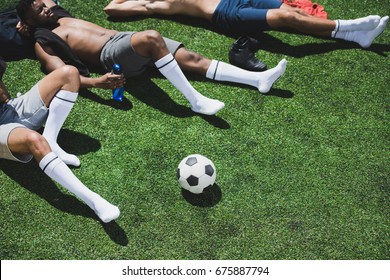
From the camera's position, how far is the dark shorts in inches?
265

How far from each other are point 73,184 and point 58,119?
813 mm

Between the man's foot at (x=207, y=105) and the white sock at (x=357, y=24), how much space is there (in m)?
1.95

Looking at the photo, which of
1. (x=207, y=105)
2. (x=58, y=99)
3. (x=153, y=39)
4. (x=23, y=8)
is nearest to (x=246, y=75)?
(x=207, y=105)

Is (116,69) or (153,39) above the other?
(153,39)

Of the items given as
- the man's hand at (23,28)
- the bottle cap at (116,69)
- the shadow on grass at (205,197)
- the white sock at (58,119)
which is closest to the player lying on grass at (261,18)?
the man's hand at (23,28)

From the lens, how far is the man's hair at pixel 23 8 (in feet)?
19.9

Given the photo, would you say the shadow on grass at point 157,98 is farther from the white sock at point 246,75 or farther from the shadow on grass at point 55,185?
the shadow on grass at point 55,185

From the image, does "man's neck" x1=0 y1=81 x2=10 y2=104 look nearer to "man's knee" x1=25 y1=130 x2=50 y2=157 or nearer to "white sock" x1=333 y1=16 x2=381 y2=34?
"man's knee" x1=25 y1=130 x2=50 y2=157

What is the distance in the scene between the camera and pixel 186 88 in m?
5.96

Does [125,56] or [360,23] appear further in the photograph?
[360,23]

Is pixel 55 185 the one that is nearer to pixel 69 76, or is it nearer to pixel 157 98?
pixel 69 76

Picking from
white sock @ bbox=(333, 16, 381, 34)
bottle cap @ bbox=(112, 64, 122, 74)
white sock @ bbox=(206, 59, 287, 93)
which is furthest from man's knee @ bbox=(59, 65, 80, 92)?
white sock @ bbox=(333, 16, 381, 34)

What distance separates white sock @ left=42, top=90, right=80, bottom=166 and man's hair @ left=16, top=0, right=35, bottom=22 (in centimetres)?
118
